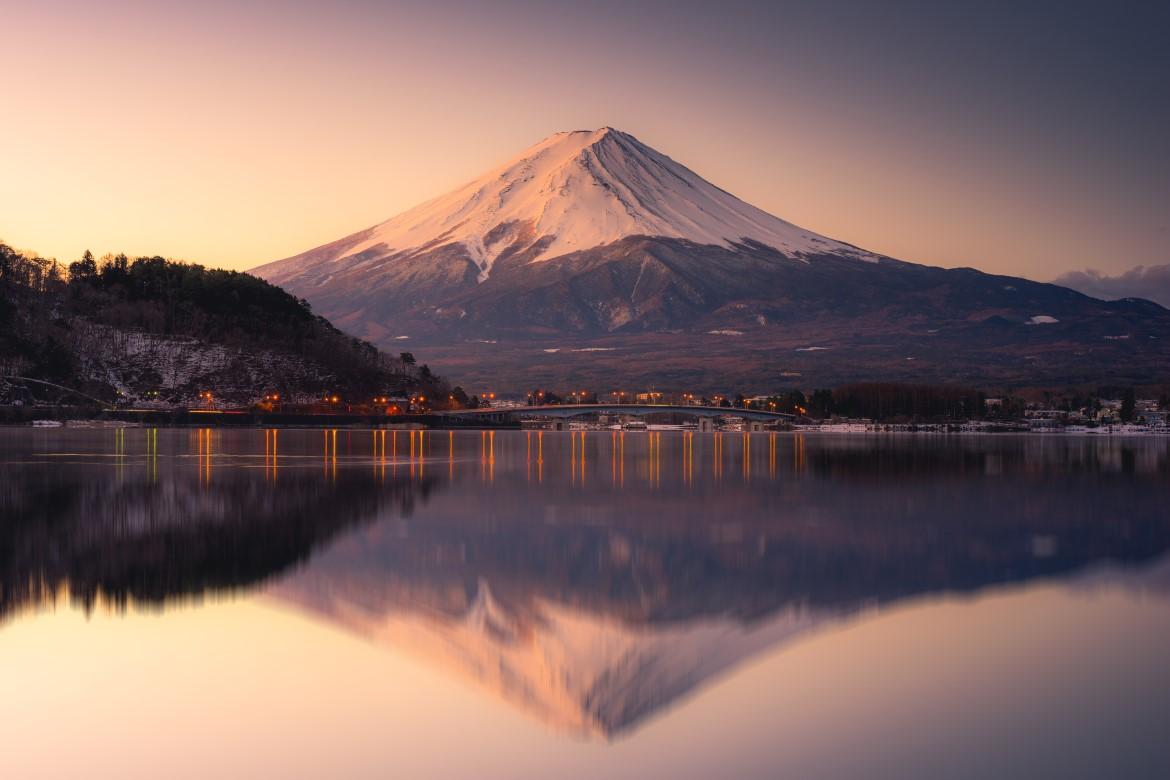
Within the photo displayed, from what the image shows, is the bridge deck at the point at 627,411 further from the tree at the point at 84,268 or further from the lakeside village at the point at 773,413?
the tree at the point at 84,268

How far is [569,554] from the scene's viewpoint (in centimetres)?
2275

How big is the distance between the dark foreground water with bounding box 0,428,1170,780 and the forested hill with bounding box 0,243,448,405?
14156 cm

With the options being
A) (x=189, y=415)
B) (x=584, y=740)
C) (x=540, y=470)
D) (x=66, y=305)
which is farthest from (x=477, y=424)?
(x=584, y=740)

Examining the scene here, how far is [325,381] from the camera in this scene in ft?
579

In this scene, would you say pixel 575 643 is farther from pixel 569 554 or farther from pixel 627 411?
pixel 627 411

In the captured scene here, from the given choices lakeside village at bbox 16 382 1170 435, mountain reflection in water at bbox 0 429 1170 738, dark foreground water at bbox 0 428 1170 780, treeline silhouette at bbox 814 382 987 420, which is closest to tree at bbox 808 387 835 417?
treeline silhouette at bbox 814 382 987 420

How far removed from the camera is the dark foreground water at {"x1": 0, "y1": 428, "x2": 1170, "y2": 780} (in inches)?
421

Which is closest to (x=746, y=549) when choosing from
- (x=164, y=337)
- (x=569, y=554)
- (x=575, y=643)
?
(x=569, y=554)

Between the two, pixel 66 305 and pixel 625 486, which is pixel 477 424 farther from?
pixel 625 486

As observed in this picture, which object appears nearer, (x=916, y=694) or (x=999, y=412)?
(x=916, y=694)

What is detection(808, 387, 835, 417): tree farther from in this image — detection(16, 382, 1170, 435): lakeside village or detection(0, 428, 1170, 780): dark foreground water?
detection(0, 428, 1170, 780): dark foreground water

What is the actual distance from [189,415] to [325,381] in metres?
25.7

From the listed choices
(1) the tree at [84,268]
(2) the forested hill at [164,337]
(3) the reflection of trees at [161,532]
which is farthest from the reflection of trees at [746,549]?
(1) the tree at [84,268]

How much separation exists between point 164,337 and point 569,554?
163m
